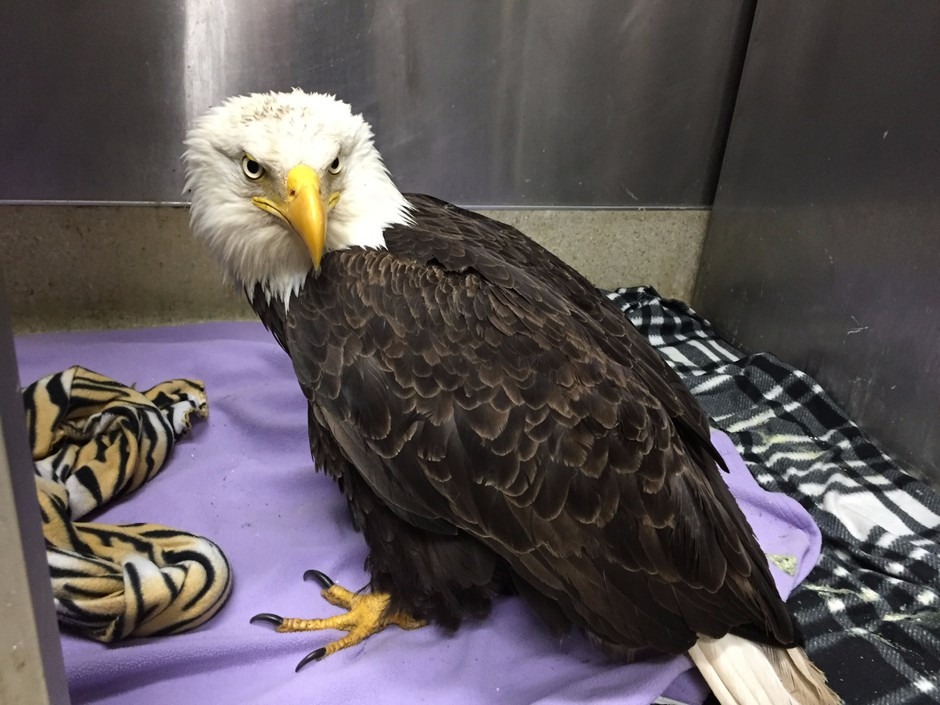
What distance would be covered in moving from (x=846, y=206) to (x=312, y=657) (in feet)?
5.76

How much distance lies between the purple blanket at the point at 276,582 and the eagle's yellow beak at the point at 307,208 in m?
0.62

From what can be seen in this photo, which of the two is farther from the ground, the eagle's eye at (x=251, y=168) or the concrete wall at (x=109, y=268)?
the eagle's eye at (x=251, y=168)

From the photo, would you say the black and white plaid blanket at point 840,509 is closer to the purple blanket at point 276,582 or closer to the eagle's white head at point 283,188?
the purple blanket at point 276,582

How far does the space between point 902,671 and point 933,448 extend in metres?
0.68

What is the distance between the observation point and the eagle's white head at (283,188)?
3.29ft

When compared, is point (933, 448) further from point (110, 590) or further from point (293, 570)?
point (110, 590)

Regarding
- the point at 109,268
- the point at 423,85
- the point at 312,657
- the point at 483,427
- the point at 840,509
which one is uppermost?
the point at 423,85

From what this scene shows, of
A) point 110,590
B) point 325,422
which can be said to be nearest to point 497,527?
point 325,422

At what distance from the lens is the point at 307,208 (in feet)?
3.18

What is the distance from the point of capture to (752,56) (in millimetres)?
2131

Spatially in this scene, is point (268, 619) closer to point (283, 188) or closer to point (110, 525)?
point (110, 525)

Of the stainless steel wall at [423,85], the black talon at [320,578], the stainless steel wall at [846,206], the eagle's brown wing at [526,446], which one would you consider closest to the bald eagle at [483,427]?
the eagle's brown wing at [526,446]

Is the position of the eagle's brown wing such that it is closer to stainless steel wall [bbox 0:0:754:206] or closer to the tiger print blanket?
the tiger print blanket

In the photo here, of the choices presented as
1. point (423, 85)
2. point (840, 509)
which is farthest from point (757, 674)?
point (423, 85)
